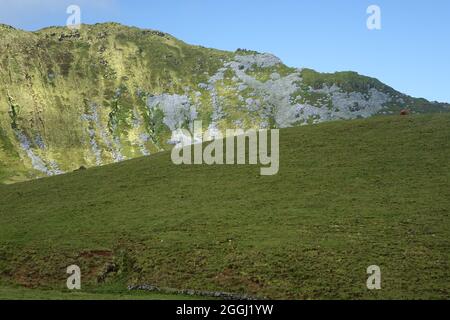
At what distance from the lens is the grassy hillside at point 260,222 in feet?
120

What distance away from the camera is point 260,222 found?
46812 mm

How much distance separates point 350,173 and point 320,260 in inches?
914

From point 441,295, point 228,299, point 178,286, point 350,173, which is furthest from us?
point 350,173

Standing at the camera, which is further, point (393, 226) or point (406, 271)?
point (393, 226)

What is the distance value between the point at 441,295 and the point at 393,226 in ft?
38.4

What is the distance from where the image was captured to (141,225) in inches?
1937

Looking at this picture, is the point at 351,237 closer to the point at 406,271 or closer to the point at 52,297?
the point at 406,271

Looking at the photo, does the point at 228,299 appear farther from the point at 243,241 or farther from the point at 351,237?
the point at 351,237

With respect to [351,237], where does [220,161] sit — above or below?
above

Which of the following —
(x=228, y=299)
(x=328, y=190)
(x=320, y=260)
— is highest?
(x=328, y=190)

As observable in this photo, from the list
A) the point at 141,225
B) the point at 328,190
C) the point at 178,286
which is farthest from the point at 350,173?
Answer: the point at 178,286

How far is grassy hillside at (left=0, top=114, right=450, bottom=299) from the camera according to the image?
1442 inches

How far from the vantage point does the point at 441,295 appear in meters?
32.0

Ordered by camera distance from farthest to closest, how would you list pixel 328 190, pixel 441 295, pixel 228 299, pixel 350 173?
pixel 350 173 → pixel 328 190 → pixel 228 299 → pixel 441 295
